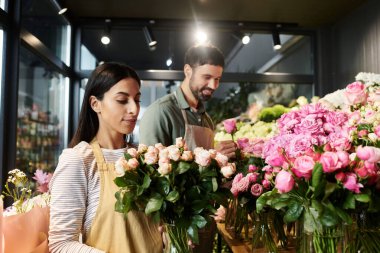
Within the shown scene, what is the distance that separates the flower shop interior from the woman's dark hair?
4.60ft

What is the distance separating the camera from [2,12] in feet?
8.63

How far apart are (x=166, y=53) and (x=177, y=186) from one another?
402 cm

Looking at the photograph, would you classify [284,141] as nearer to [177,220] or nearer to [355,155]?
[355,155]

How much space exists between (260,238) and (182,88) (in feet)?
4.10

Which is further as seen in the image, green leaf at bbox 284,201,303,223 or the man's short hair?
the man's short hair

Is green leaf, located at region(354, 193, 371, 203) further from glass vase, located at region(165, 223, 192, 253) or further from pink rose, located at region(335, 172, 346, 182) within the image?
glass vase, located at region(165, 223, 192, 253)

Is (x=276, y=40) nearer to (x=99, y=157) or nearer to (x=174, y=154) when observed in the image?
(x=99, y=157)

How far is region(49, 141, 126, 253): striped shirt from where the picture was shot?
98cm

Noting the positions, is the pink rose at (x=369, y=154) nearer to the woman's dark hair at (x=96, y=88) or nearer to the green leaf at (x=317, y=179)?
the green leaf at (x=317, y=179)

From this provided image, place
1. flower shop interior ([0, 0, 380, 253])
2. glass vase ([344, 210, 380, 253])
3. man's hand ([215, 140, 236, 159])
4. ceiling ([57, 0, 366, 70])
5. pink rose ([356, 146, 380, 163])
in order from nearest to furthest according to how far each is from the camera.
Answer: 1. pink rose ([356, 146, 380, 163])
2. glass vase ([344, 210, 380, 253])
3. man's hand ([215, 140, 236, 159])
4. flower shop interior ([0, 0, 380, 253])
5. ceiling ([57, 0, 366, 70])

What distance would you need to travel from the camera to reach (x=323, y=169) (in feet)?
2.52

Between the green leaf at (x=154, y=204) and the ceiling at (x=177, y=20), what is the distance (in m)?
3.33

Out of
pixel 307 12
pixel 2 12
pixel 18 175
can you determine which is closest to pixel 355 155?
pixel 18 175

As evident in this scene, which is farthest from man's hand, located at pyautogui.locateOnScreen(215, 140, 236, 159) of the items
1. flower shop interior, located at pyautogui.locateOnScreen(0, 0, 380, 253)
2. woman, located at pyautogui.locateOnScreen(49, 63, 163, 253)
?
flower shop interior, located at pyautogui.locateOnScreen(0, 0, 380, 253)
